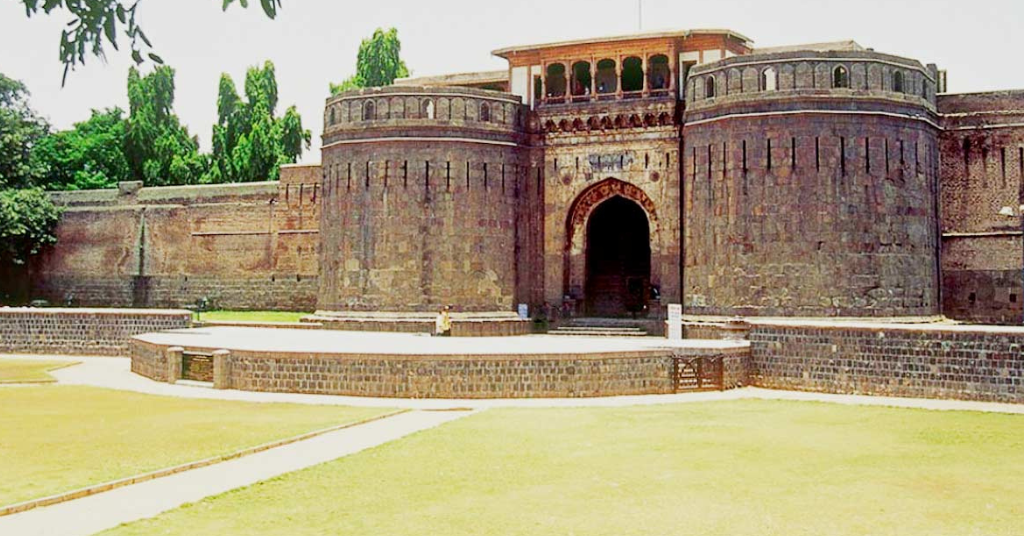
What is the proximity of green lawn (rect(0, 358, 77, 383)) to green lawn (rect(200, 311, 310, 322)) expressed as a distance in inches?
239

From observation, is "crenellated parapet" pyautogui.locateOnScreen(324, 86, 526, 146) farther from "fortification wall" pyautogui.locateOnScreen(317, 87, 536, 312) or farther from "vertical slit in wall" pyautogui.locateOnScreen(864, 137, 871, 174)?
"vertical slit in wall" pyautogui.locateOnScreen(864, 137, 871, 174)

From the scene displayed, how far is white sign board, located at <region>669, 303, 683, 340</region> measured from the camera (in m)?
22.1

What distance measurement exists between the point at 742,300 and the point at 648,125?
16.9ft

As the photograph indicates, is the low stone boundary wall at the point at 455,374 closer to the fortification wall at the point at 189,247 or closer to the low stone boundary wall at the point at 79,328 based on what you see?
the low stone boundary wall at the point at 79,328

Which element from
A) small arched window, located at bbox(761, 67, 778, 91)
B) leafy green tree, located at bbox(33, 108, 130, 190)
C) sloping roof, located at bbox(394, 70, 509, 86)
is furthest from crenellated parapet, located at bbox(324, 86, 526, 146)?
leafy green tree, located at bbox(33, 108, 130, 190)

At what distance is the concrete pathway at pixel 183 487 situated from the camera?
803cm

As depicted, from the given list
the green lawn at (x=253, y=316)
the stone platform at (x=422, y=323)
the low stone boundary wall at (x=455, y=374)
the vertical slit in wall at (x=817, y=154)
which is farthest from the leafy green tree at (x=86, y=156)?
the vertical slit in wall at (x=817, y=154)

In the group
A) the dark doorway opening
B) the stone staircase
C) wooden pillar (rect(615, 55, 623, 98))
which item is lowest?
the stone staircase

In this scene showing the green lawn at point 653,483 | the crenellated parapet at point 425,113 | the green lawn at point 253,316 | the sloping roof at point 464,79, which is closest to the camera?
the green lawn at point 653,483

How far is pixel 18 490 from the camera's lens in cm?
901

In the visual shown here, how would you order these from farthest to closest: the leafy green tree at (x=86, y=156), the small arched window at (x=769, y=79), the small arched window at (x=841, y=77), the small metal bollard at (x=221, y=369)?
the leafy green tree at (x=86, y=156) < the small arched window at (x=769, y=79) < the small arched window at (x=841, y=77) < the small metal bollard at (x=221, y=369)

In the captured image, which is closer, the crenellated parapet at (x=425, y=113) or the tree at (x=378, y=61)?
the crenellated parapet at (x=425, y=113)

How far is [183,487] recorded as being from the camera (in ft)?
31.2

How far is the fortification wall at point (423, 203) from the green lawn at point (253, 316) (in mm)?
2891
